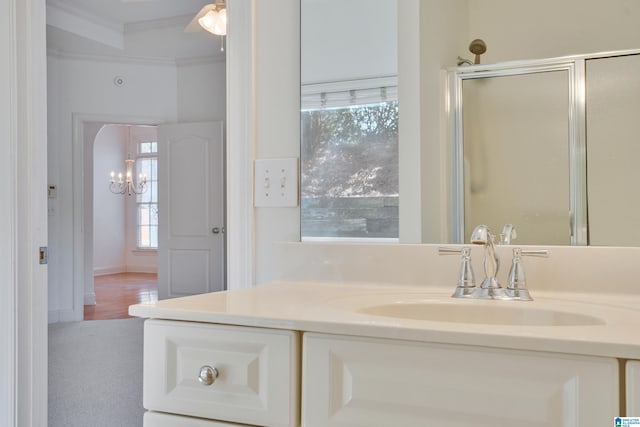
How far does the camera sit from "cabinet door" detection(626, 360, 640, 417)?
728mm

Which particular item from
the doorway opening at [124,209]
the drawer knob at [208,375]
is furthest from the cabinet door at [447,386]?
the doorway opening at [124,209]

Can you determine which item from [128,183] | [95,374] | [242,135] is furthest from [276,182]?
[128,183]

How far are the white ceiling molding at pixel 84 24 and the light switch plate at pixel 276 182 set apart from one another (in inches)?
150

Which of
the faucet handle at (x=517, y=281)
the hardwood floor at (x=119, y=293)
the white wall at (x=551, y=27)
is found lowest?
the hardwood floor at (x=119, y=293)

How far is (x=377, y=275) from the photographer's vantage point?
A: 1413 millimetres

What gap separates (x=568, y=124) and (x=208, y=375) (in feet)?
3.12

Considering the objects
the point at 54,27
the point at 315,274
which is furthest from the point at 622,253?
the point at 54,27

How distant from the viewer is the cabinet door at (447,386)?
2.46 ft

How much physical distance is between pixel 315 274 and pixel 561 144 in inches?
26.7

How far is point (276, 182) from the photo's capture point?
1.57 metres

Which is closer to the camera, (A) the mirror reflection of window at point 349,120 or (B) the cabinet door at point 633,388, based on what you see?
(B) the cabinet door at point 633,388

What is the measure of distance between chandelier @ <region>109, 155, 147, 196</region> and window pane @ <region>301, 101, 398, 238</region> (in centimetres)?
785
